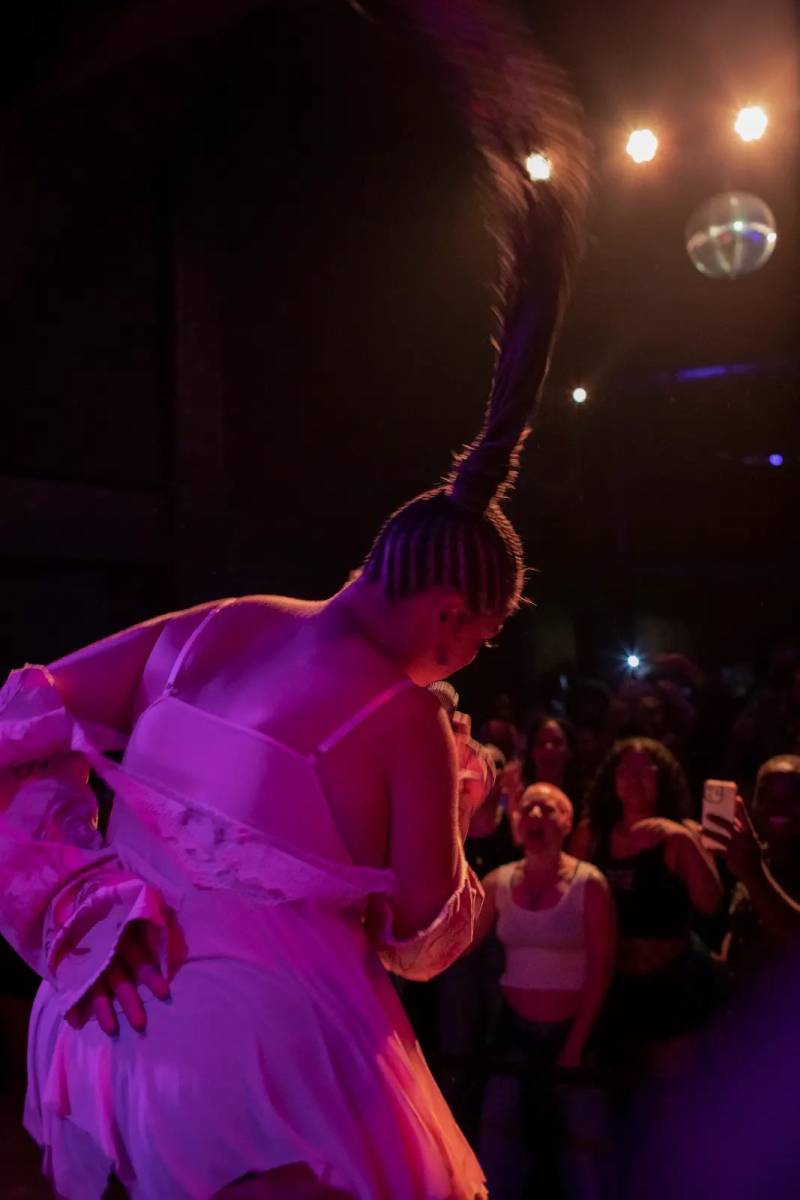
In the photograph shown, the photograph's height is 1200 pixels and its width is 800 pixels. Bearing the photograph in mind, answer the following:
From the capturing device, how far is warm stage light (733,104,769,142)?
20.3ft

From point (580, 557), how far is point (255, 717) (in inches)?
377

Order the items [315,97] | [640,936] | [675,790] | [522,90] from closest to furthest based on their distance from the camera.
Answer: [522,90] → [640,936] → [675,790] → [315,97]

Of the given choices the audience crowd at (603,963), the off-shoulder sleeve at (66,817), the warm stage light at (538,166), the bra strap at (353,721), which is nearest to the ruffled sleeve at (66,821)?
the off-shoulder sleeve at (66,817)

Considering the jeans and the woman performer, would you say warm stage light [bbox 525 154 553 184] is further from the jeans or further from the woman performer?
the jeans

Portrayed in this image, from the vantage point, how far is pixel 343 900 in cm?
Answer: 145

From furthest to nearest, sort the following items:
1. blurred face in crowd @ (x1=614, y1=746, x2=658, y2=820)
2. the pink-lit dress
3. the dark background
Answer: the dark background → blurred face in crowd @ (x1=614, y1=746, x2=658, y2=820) → the pink-lit dress

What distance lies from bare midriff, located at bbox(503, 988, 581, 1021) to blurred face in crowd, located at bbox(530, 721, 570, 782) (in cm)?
155

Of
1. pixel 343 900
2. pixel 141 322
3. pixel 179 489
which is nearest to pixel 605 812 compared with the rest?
pixel 343 900

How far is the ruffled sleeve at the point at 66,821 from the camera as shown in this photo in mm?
1422

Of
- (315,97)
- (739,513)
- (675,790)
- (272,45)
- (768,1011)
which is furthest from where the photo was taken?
(739,513)

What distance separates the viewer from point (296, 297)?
809 cm

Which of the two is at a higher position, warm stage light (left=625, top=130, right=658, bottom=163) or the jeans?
warm stage light (left=625, top=130, right=658, bottom=163)

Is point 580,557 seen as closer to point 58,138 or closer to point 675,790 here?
point 58,138

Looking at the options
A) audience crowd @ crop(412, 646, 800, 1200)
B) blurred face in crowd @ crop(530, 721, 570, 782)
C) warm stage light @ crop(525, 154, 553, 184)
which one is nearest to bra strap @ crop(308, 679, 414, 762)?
warm stage light @ crop(525, 154, 553, 184)
